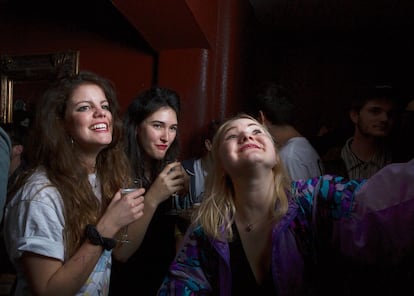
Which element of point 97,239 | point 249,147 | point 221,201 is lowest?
point 97,239

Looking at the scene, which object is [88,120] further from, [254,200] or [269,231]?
[269,231]

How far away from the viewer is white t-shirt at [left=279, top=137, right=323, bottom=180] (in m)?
2.29

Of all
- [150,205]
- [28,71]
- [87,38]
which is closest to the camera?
[150,205]

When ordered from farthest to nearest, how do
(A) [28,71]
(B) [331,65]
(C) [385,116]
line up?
(B) [331,65] < (A) [28,71] < (C) [385,116]

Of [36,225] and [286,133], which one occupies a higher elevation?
[286,133]

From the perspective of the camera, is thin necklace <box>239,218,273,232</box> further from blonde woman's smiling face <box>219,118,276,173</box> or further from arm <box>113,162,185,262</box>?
arm <box>113,162,185,262</box>

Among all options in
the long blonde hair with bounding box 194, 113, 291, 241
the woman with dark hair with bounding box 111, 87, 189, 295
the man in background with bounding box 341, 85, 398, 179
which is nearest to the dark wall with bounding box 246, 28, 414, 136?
the man in background with bounding box 341, 85, 398, 179

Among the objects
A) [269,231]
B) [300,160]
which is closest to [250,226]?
[269,231]

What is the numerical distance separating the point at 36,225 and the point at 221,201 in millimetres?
689

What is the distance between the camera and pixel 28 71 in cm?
387

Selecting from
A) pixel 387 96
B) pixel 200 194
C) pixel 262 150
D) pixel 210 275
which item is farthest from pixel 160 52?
pixel 210 275

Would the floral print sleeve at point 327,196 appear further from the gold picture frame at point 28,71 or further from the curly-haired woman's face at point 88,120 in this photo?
the gold picture frame at point 28,71

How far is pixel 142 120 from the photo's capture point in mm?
2344

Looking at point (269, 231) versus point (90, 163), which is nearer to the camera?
point (269, 231)
